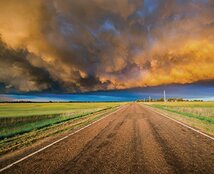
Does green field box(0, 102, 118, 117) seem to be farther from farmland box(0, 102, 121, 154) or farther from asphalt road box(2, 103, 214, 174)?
asphalt road box(2, 103, 214, 174)

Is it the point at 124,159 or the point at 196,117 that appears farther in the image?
the point at 196,117

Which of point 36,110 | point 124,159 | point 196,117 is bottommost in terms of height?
point 124,159

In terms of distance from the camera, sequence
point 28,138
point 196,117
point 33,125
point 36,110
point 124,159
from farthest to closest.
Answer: point 36,110, point 196,117, point 33,125, point 28,138, point 124,159

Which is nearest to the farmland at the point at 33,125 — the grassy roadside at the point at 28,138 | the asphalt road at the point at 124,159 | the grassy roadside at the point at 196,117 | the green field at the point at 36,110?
the grassy roadside at the point at 28,138

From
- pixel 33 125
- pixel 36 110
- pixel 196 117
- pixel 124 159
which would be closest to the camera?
pixel 124 159

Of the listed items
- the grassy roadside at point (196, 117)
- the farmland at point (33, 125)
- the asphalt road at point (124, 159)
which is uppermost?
the grassy roadside at point (196, 117)

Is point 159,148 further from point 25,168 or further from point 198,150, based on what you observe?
point 25,168

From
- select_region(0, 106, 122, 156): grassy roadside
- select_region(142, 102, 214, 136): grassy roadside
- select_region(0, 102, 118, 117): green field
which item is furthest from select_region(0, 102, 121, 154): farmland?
select_region(142, 102, 214, 136): grassy roadside

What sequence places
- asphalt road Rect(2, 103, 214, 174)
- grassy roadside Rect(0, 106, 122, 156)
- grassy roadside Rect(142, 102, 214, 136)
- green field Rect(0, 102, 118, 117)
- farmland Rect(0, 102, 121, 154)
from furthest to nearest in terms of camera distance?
green field Rect(0, 102, 118, 117) < grassy roadside Rect(142, 102, 214, 136) < farmland Rect(0, 102, 121, 154) < grassy roadside Rect(0, 106, 122, 156) < asphalt road Rect(2, 103, 214, 174)

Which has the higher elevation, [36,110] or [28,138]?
[36,110]

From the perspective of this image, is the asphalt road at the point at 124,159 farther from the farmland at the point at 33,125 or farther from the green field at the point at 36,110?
the green field at the point at 36,110

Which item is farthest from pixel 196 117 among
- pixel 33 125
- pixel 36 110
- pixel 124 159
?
pixel 36 110

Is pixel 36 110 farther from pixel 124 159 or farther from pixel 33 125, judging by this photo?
pixel 124 159

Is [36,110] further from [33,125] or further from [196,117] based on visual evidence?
[196,117]
